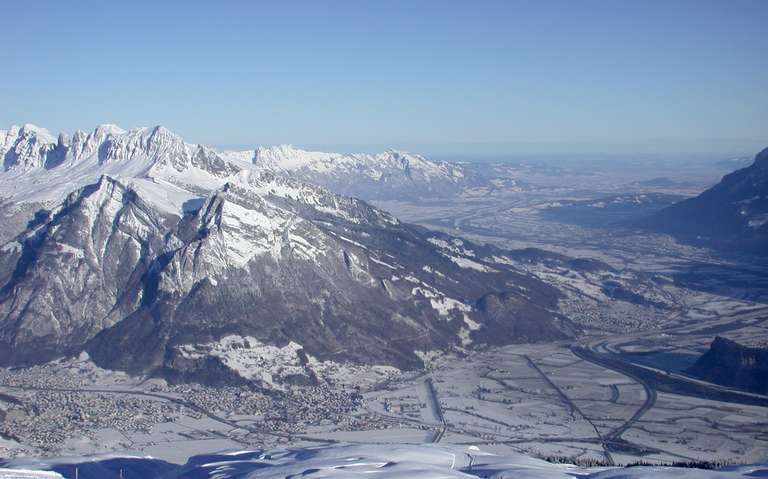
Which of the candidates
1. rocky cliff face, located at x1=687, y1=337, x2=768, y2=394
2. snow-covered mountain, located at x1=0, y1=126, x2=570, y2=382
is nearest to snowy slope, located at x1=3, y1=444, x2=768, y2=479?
snow-covered mountain, located at x1=0, y1=126, x2=570, y2=382

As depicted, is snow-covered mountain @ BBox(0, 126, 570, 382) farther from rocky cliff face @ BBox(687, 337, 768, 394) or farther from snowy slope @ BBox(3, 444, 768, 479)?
snowy slope @ BBox(3, 444, 768, 479)

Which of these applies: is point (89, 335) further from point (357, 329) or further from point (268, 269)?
point (357, 329)

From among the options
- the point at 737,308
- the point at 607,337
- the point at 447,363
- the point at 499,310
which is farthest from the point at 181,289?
the point at 737,308

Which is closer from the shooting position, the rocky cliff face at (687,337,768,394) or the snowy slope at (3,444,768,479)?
the snowy slope at (3,444,768,479)

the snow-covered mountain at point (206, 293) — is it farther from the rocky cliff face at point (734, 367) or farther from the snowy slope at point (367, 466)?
the snowy slope at point (367, 466)

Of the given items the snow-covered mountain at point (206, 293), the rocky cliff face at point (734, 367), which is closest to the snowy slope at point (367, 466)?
the snow-covered mountain at point (206, 293)

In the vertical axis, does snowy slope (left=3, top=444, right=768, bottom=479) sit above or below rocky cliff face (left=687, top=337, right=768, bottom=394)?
above
